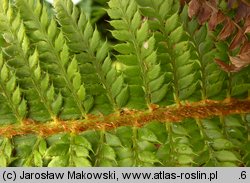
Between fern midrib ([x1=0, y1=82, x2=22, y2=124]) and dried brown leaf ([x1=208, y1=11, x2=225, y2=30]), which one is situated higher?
dried brown leaf ([x1=208, y1=11, x2=225, y2=30])

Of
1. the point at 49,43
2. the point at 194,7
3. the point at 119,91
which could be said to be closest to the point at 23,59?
the point at 49,43

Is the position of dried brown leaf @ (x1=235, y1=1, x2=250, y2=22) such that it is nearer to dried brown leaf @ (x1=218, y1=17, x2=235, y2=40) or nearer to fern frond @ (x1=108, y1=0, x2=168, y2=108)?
dried brown leaf @ (x1=218, y1=17, x2=235, y2=40)

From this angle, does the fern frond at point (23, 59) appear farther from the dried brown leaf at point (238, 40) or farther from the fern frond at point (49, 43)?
the dried brown leaf at point (238, 40)

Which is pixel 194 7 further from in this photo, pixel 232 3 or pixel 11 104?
pixel 11 104

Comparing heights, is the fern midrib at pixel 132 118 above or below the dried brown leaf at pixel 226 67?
below

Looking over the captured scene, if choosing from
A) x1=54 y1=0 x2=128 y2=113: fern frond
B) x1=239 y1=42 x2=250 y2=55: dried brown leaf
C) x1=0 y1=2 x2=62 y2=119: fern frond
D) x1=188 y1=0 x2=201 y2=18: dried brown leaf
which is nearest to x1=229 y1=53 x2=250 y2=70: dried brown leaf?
x1=239 y1=42 x2=250 y2=55: dried brown leaf

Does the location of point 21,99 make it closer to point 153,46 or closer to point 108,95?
point 108,95

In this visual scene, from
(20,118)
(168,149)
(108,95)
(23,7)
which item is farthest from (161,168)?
(23,7)

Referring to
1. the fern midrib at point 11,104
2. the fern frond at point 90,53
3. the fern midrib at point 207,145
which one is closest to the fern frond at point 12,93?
the fern midrib at point 11,104
